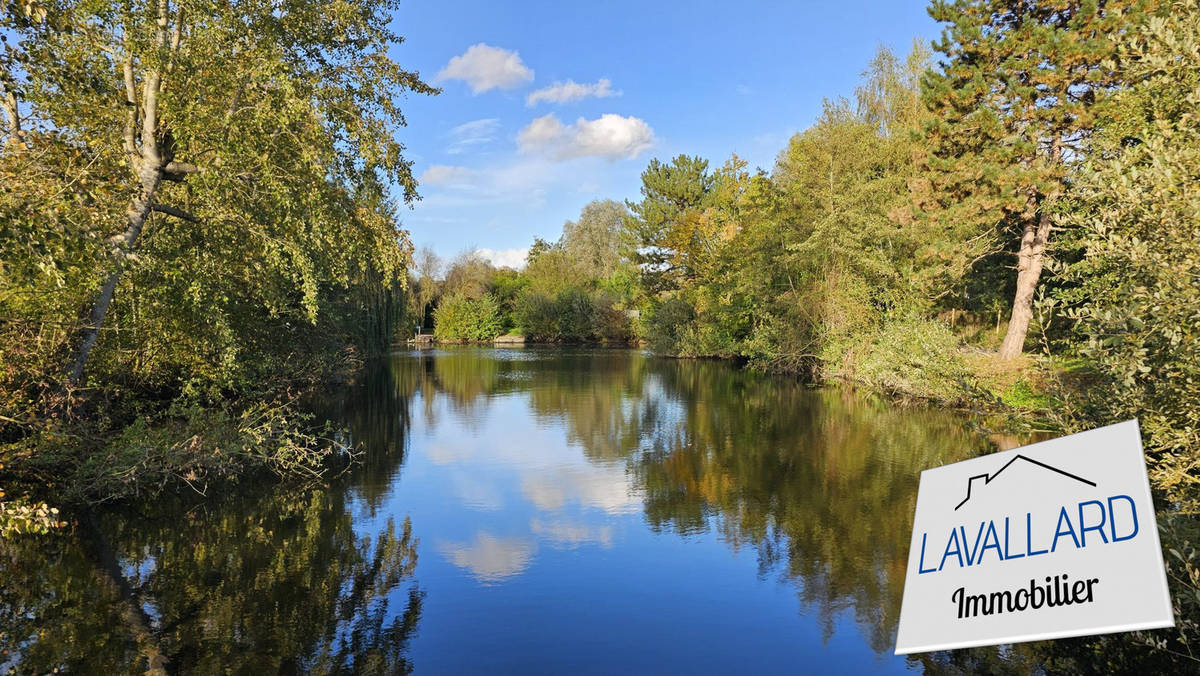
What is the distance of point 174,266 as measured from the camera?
11.8 m

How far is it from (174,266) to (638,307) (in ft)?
159

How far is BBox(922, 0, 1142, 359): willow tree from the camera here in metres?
17.0

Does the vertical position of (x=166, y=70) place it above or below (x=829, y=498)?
above

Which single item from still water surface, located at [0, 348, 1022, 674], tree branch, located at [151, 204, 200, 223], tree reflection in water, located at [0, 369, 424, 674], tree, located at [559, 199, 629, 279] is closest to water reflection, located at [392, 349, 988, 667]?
still water surface, located at [0, 348, 1022, 674]

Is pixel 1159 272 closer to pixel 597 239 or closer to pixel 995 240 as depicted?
pixel 995 240

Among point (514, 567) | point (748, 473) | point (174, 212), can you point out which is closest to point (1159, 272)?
point (514, 567)

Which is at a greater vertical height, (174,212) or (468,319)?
(174,212)

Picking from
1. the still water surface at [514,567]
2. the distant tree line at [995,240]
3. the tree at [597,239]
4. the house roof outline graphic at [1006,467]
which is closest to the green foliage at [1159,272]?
the distant tree line at [995,240]

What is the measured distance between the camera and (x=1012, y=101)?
59.4ft

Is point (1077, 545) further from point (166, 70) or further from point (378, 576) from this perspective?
point (166, 70)

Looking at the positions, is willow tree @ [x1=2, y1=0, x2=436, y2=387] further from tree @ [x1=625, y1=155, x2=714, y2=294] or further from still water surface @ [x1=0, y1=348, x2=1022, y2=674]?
tree @ [x1=625, y1=155, x2=714, y2=294]

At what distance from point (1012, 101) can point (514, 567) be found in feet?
59.2

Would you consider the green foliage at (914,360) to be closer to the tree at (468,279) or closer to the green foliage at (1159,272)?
the green foliage at (1159,272)

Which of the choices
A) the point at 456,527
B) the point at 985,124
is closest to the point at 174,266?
the point at 456,527
